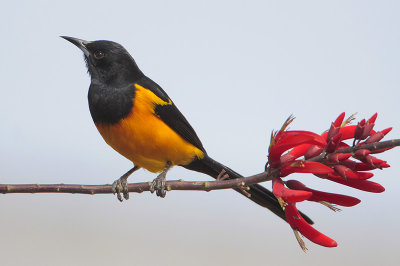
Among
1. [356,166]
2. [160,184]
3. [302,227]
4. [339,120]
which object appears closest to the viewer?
[356,166]

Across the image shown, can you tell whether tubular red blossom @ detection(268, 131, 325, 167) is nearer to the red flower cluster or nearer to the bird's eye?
the red flower cluster

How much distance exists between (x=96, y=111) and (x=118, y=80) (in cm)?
30

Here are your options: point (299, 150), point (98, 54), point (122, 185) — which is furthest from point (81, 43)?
point (299, 150)

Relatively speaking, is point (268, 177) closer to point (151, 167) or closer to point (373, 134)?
point (373, 134)

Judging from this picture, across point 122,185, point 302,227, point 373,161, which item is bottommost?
point 122,185

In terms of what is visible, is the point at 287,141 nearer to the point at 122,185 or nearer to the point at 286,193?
the point at 286,193

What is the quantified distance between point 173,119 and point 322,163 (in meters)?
1.93

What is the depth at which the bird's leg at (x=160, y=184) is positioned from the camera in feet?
Answer: 7.17

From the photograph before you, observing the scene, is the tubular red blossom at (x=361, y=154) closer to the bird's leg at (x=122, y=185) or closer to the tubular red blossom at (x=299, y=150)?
the tubular red blossom at (x=299, y=150)

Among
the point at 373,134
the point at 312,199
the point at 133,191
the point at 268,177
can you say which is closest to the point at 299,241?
the point at 312,199

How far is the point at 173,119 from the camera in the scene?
142 inches

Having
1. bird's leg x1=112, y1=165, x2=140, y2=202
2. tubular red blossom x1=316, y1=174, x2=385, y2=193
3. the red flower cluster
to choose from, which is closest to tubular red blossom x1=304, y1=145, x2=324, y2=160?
the red flower cluster

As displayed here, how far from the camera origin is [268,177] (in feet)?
6.09

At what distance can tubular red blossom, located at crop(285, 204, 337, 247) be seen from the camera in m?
1.94
